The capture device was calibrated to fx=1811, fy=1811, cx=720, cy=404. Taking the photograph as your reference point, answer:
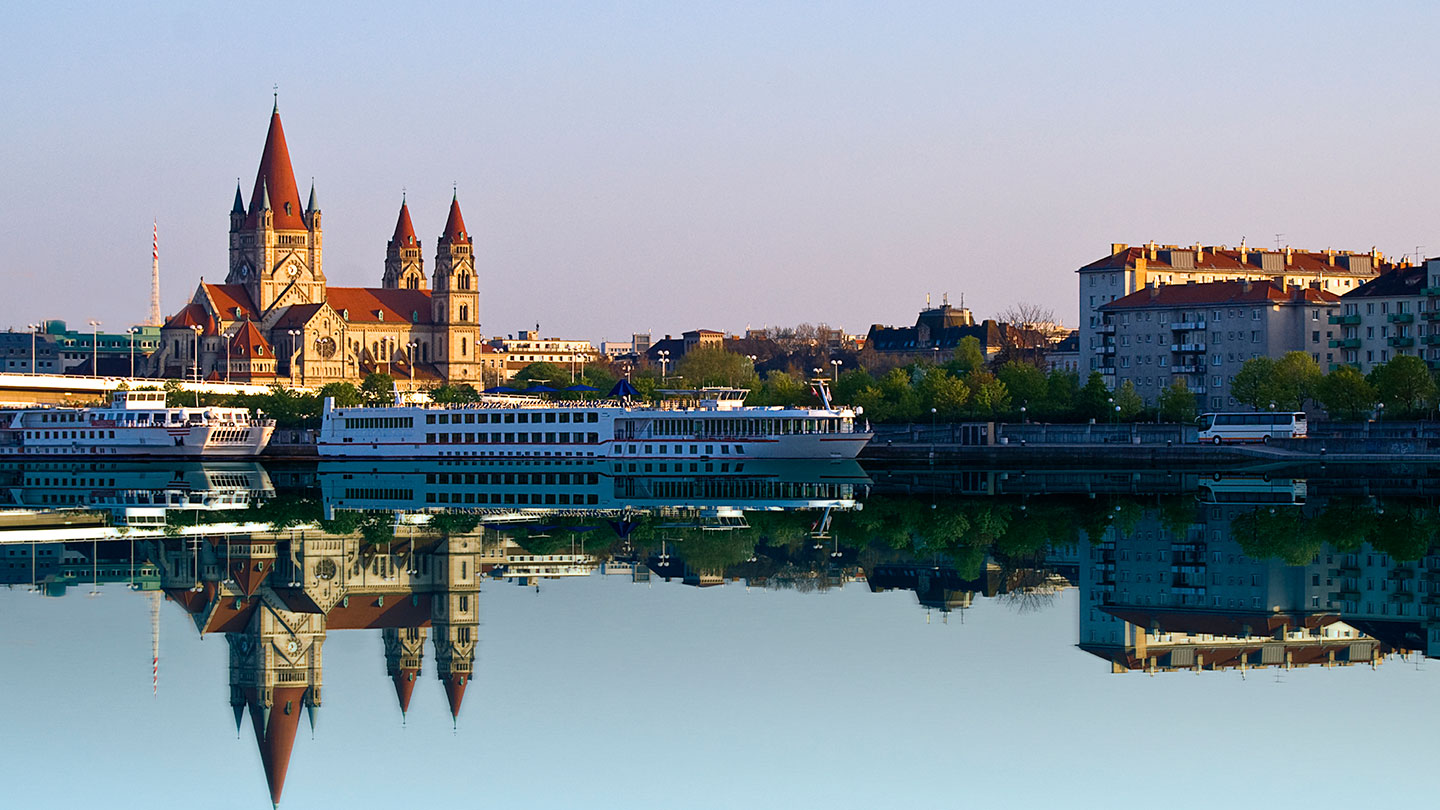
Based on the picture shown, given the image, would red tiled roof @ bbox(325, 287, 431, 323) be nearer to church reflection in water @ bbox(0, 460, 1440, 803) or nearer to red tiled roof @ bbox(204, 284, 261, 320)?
red tiled roof @ bbox(204, 284, 261, 320)

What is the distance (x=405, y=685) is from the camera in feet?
83.0

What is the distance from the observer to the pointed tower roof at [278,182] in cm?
16925

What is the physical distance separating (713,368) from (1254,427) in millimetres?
65607

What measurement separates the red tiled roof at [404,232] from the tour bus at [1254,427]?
120 m

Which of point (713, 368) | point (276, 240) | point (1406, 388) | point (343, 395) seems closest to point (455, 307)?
point (276, 240)

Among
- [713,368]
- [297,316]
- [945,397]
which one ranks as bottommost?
[945,397]

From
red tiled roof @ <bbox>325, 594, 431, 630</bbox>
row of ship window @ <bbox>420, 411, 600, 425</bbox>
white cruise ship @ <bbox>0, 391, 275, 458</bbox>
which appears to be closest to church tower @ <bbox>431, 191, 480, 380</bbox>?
white cruise ship @ <bbox>0, 391, 275, 458</bbox>

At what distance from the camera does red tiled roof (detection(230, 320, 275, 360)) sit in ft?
534

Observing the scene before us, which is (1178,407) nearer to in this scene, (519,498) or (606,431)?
(606,431)

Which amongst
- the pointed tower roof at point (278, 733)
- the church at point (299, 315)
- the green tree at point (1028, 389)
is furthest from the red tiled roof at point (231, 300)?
the pointed tower roof at point (278, 733)

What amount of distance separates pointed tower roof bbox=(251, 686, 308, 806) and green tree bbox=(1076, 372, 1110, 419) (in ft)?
247

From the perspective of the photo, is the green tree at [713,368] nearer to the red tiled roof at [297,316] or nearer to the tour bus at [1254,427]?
the red tiled roof at [297,316]

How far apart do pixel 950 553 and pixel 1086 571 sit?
417 centimetres

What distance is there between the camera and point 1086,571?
3825 centimetres
